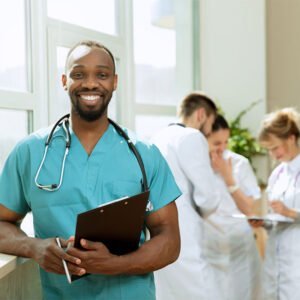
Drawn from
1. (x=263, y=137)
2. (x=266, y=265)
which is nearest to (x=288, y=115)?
(x=263, y=137)

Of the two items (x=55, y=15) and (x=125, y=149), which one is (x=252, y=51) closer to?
(x=55, y=15)

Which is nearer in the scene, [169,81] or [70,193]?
[70,193]

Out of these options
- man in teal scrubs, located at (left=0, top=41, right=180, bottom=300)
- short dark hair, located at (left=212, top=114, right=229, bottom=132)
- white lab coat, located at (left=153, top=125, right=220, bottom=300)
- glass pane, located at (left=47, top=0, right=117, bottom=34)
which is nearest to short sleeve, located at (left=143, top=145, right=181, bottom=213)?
man in teal scrubs, located at (left=0, top=41, right=180, bottom=300)

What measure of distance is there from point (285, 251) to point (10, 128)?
1.44m

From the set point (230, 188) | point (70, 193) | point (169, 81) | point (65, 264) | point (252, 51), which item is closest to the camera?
point (65, 264)

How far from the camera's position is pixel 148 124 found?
14.0ft

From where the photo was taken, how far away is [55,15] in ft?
10.4

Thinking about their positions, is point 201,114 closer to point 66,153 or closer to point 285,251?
point 285,251

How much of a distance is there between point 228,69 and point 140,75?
1161 millimetres

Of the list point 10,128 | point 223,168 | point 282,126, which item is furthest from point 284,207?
point 10,128

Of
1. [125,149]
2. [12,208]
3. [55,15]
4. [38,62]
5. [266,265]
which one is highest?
[55,15]

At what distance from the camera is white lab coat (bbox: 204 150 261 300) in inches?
125

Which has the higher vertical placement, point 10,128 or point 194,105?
point 194,105

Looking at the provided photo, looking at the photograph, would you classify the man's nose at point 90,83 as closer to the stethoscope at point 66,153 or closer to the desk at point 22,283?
the stethoscope at point 66,153
